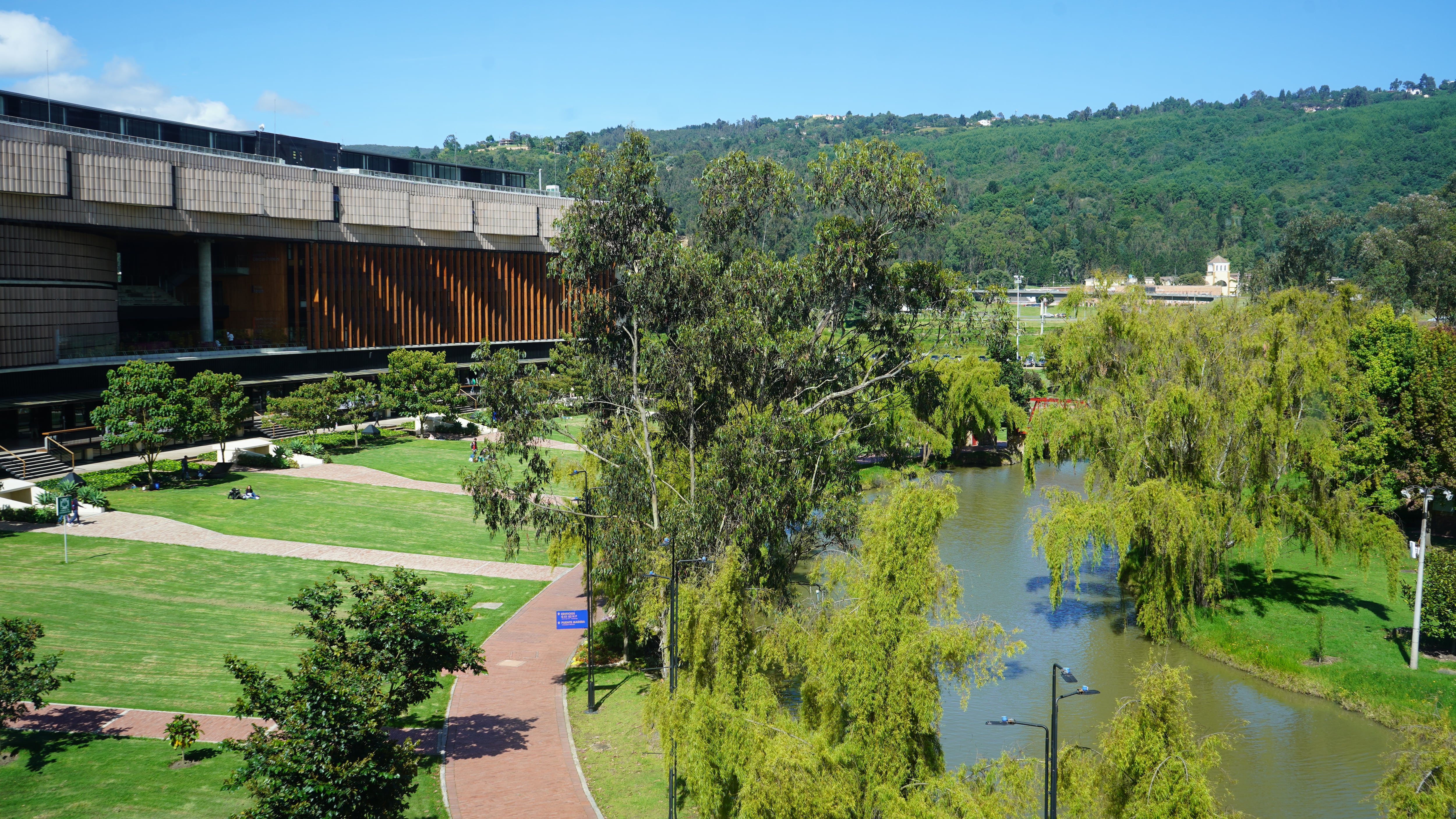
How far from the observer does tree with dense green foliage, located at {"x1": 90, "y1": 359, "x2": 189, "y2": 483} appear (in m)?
46.4

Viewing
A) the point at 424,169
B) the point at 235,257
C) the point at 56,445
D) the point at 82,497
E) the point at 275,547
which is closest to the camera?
the point at 275,547

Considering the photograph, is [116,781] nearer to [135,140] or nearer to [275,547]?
[275,547]

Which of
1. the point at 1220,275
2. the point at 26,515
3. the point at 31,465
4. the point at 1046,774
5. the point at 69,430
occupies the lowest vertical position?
the point at 26,515

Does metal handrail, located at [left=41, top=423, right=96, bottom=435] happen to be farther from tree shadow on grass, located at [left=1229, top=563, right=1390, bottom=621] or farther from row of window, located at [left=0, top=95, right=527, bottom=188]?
tree shadow on grass, located at [left=1229, top=563, right=1390, bottom=621]

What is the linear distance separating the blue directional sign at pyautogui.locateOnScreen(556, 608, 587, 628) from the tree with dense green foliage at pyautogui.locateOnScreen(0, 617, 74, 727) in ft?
37.6

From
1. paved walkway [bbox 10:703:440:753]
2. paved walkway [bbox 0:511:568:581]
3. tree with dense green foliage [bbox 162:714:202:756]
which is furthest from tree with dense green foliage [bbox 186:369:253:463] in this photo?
tree with dense green foliage [bbox 162:714:202:756]

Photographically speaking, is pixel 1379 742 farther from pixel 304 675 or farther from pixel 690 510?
pixel 304 675

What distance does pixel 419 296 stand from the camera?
73500 mm

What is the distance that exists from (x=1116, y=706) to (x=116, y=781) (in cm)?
2478

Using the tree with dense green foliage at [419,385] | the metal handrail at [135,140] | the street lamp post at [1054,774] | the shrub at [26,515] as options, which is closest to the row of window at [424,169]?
the metal handrail at [135,140]

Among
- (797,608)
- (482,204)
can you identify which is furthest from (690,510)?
(482,204)

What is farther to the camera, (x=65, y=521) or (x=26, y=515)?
(x=26, y=515)

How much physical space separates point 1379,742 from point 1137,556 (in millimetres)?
9018

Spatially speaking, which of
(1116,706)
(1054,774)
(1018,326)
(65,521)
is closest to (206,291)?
(65,521)
